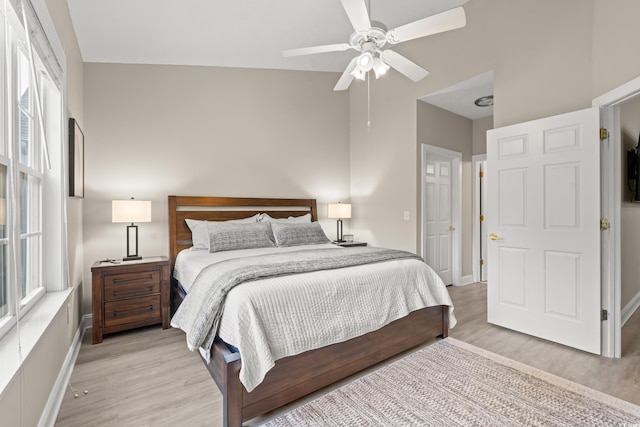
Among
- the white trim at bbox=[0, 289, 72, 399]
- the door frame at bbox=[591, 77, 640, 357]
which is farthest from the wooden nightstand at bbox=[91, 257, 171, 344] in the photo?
the door frame at bbox=[591, 77, 640, 357]

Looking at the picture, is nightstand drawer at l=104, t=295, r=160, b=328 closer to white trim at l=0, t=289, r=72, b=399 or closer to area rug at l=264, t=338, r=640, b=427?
white trim at l=0, t=289, r=72, b=399

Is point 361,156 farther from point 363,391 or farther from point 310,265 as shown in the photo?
point 363,391

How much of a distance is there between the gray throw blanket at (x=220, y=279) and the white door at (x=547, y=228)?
1.28m

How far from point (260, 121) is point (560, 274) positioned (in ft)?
12.1

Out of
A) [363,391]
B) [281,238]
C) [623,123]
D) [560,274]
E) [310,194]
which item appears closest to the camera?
[363,391]

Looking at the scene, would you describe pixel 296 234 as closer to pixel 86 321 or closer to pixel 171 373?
pixel 171 373

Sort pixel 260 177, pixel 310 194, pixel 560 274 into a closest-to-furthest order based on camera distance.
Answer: pixel 560 274 < pixel 260 177 < pixel 310 194

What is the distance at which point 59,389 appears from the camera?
1.95 m

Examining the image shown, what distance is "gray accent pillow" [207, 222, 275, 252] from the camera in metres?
3.21

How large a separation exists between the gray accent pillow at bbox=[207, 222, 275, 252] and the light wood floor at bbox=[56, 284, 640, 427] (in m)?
0.93

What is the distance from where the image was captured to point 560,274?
2.72 m

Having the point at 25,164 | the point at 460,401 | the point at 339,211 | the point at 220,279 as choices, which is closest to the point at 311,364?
the point at 220,279

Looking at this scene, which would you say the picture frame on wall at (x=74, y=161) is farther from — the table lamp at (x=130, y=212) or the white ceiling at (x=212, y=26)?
the white ceiling at (x=212, y=26)

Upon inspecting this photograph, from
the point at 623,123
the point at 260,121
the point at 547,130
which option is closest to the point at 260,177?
the point at 260,121
